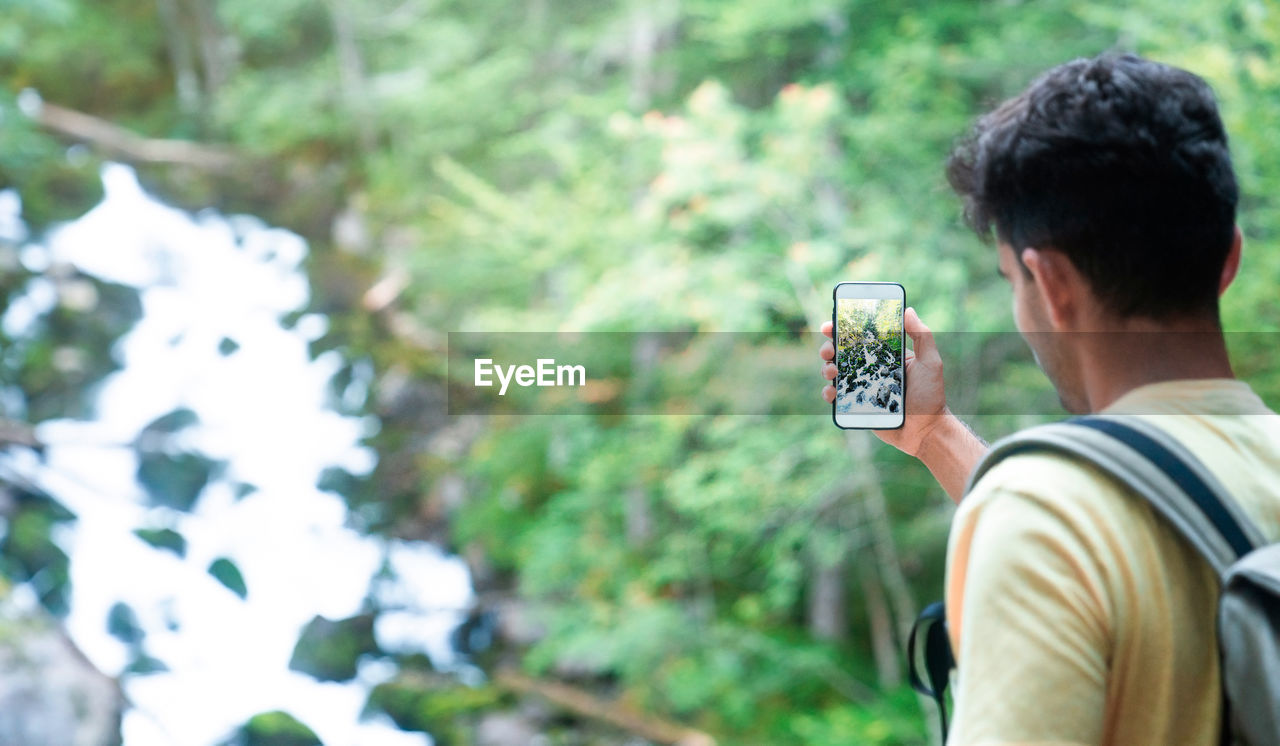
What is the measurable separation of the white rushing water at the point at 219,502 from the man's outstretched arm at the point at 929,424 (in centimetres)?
236

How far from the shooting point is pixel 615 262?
259 centimetres

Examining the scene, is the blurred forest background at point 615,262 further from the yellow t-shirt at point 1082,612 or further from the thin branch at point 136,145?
the yellow t-shirt at point 1082,612

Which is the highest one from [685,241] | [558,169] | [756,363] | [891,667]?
[558,169]

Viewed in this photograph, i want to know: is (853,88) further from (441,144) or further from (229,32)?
(229,32)

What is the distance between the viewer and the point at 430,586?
9.71 feet

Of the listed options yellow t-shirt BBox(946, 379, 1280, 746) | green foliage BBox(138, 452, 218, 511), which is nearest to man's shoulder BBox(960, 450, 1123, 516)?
yellow t-shirt BBox(946, 379, 1280, 746)

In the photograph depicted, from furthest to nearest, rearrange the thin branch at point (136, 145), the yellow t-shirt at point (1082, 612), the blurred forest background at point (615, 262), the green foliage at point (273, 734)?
the thin branch at point (136, 145), the green foliage at point (273, 734), the blurred forest background at point (615, 262), the yellow t-shirt at point (1082, 612)

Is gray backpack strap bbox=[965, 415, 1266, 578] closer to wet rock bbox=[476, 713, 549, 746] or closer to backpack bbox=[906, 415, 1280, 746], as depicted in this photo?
backpack bbox=[906, 415, 1280, 746]

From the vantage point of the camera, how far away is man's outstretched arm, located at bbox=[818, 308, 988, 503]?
517 mm

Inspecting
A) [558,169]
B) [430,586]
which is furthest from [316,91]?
[430,586]

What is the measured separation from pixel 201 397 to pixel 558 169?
1284 mm

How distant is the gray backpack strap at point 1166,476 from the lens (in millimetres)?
304
